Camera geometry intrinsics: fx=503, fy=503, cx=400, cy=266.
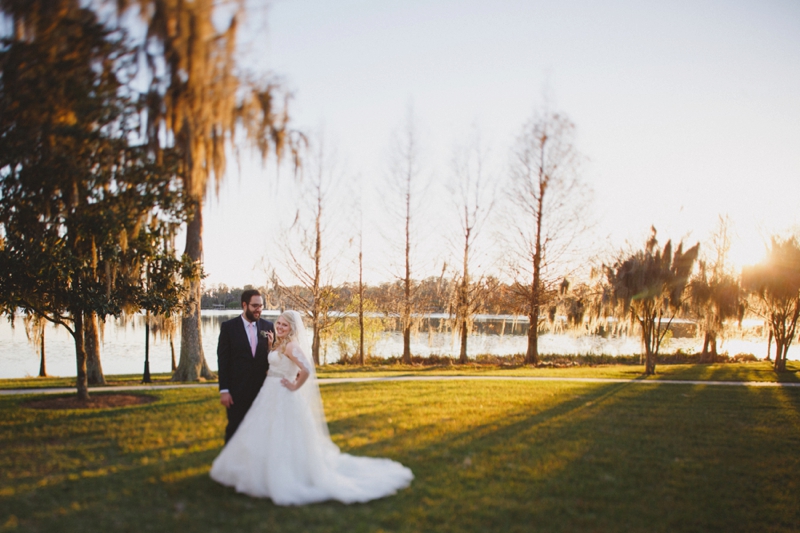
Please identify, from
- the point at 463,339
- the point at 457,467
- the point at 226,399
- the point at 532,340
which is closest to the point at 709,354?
the point at 532,340

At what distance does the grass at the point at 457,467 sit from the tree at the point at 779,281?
1063cm

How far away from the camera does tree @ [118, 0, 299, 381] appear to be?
5609mm

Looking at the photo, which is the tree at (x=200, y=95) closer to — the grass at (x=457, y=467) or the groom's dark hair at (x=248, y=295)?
the groom's dark hair at (x=248, y=295)

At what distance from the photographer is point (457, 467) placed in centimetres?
625

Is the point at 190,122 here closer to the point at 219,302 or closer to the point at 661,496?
the point at 661,496

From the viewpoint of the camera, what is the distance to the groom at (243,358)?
6.30 metres

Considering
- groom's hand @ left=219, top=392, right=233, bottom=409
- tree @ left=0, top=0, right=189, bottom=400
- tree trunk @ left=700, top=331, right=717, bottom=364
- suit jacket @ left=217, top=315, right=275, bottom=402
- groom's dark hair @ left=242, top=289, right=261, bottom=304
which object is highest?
tree @ left=0, top=0, right=189, bottom=400

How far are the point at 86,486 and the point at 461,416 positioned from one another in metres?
5.99

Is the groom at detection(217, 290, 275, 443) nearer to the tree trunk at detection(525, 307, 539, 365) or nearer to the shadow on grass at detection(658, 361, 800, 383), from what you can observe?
the shadow on grass at detection(658, 361, 800, 383)

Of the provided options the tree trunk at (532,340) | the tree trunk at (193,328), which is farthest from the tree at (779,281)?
the tree trunk at (193,328)

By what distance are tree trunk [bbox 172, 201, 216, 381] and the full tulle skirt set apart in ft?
34.2

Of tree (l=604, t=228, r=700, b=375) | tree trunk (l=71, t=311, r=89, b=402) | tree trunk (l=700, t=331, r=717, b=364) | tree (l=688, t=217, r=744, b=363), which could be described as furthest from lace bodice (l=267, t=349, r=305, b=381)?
tree trunk (l=700, t=331, r=717, b=364)

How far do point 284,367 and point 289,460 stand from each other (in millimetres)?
1029

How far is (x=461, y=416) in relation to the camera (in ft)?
30.6
